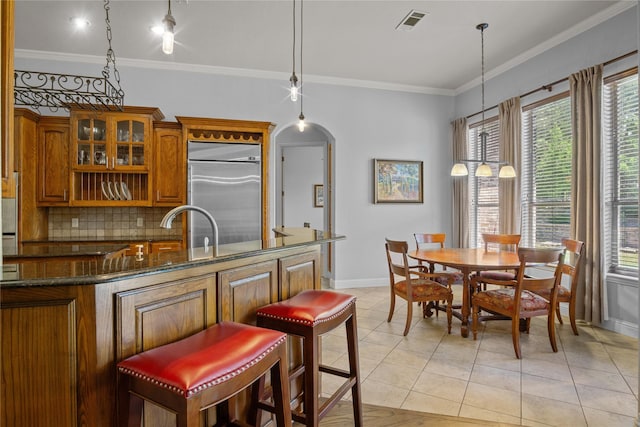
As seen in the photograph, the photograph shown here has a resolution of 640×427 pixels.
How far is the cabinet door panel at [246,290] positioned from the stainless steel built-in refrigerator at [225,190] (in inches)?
108

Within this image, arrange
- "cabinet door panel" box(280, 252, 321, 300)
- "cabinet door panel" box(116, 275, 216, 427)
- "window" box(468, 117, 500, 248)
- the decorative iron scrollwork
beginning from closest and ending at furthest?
A: "cabinet door panel" box(116, 275, 216, 427), "cabinet door panel" box(280, 252, 321, 300), the decorative iron scrollwork, "window" box(468, 117, 500, 248)

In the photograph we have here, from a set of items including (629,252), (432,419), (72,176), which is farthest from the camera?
(72,176)

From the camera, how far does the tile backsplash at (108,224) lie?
450 cm

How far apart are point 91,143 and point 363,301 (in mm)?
3767

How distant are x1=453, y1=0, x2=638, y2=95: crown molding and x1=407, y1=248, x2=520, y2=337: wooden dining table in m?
2.48

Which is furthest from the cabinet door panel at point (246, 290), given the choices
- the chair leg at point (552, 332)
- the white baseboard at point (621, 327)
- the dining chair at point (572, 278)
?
the white baseboard at point (621, 327)

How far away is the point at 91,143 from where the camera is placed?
13.9ft

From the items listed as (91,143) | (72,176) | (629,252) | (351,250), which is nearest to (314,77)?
(351,250)

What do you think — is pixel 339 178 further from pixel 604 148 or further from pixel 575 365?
pixel 575 365

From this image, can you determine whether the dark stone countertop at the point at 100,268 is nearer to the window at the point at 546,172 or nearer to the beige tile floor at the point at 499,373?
the beige tile floor at the point at 499,373

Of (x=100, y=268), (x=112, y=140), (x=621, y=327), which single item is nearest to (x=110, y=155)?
(x=112, y=140)

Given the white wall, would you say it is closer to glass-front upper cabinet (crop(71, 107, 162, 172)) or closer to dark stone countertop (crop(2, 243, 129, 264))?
glass-front upper cabinet (crop(71, 107, 162, 172))

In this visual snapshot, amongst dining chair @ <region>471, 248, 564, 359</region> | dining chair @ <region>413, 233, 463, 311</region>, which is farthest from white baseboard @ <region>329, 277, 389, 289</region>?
dining chair @ <region>471, 248, 564, 359</region>

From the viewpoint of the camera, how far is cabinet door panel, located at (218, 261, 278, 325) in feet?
5.57
